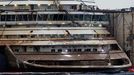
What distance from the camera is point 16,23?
58.3 m

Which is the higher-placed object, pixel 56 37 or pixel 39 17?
pixel 39 17

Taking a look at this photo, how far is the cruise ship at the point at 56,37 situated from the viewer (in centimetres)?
5472

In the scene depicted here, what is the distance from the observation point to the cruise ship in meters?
54.7

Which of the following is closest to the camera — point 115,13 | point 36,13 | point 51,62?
point 51,62

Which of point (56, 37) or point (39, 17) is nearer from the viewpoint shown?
point (56, 37)

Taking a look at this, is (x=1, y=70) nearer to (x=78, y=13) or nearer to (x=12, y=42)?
(x=12, y=42)

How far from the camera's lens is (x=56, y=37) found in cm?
5706

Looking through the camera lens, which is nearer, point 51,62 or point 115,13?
point 51,62

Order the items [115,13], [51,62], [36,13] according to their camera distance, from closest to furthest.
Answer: [51,62]
[36,13]
[115,13]

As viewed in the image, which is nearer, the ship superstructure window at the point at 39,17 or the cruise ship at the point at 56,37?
the cruise ship at the point at 56,37

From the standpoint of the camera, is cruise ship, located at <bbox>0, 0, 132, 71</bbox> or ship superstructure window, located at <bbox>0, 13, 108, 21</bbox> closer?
cruise ship, located at <bbox>0, 0, 132, 71</bbox>

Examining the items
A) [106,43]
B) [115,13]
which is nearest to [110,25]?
[115,13]

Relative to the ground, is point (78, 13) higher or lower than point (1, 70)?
higher

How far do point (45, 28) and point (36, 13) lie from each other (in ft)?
6.34
